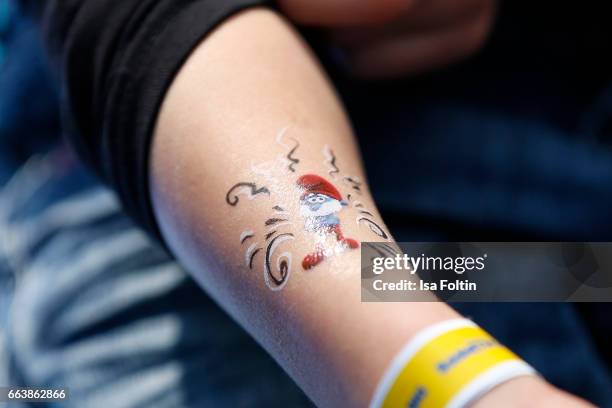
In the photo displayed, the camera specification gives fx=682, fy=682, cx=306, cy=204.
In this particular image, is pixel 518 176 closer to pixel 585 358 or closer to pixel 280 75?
pixel 585 358

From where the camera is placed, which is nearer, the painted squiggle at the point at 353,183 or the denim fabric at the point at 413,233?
the painted squiggle at the point at 353,183

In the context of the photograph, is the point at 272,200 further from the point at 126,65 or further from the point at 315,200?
the point at 126,65

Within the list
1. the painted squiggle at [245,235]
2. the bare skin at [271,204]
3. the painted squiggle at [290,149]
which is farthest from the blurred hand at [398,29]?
the painted squiggle at [245,235]

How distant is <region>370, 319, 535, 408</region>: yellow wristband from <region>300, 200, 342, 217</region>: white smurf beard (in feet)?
0.47

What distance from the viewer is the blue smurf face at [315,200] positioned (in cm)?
61

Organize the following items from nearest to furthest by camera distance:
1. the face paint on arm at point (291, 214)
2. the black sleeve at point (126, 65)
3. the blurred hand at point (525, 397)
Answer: the blurred hand at point (525, 397)
the face paint on arm at point (291, 214)
the black sleeve at point (126, 65)

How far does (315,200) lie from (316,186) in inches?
0.6

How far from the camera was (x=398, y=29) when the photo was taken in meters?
0.81

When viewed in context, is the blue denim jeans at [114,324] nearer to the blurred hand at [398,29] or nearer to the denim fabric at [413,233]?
the denim fabric at [413,233]

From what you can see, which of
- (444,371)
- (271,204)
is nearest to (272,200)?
(271,204)

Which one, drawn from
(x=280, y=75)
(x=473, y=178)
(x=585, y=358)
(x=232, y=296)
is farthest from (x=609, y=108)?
(x=232, y=296)

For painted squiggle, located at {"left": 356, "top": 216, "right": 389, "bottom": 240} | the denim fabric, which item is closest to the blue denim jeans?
the denim fabric

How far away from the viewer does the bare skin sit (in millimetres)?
539

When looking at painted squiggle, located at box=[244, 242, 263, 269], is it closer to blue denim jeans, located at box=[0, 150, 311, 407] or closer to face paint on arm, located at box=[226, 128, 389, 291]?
face paint on arm, located at box=[226, 128, 389, 291]
